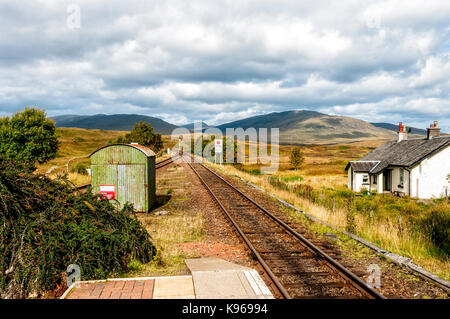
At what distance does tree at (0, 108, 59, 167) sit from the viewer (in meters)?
35.9

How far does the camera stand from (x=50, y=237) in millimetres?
5969

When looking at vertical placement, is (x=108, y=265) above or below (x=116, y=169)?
below

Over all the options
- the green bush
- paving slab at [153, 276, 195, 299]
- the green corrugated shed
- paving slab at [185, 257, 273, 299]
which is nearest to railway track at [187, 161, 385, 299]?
paving slab at [185, 257, 273, 299]

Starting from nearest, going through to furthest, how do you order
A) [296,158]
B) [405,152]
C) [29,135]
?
[405,152]
[29,135]
[296,158]

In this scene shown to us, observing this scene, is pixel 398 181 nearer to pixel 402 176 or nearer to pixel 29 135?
pixel 402 176

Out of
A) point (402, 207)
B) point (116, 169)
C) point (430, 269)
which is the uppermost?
point (116, 169)

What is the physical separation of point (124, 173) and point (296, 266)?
855 cm

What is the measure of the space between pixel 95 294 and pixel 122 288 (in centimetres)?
45

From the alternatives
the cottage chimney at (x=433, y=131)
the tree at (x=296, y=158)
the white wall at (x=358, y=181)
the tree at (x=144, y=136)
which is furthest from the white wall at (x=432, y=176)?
the tree at (x=144, y=136)

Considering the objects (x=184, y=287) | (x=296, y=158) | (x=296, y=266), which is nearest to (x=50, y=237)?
(x=184, y=287)

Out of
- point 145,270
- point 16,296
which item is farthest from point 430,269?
point 16,296

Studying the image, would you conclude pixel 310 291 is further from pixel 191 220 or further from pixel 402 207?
pixel 402 207

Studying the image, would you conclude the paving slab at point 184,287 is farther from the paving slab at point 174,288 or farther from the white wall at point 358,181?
the white wall at point 358,181

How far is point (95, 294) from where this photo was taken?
17.7ft
